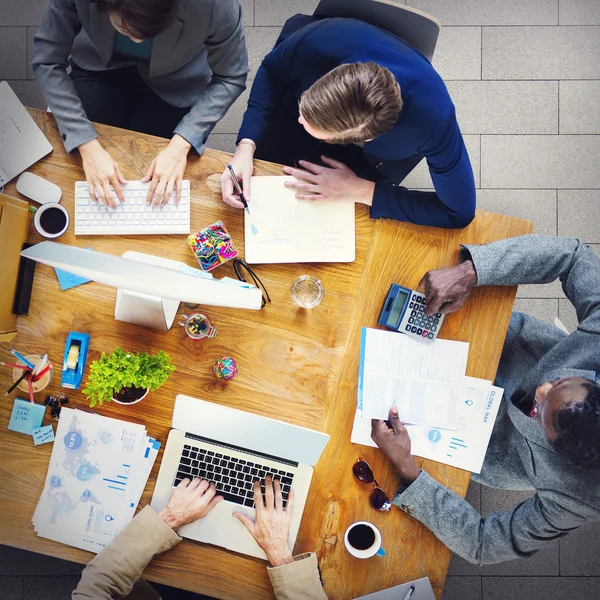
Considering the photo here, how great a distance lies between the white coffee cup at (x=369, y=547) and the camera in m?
1.38

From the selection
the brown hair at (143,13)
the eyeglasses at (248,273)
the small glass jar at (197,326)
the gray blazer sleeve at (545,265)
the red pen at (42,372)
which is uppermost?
the brown hair at (143,13)

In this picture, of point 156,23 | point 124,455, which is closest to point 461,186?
point 156,23

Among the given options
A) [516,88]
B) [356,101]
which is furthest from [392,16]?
[516,88]

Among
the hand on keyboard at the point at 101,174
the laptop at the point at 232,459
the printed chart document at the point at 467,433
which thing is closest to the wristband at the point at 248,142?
the hand on keyboard at the point at 101,174

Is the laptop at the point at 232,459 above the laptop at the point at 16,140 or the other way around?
the other way around

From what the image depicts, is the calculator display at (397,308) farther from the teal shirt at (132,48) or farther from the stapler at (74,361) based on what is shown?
the teal shirt at (132,48)

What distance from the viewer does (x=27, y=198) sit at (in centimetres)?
146

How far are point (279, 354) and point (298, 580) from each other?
565 mm

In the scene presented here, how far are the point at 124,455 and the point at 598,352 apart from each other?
4.17 feet

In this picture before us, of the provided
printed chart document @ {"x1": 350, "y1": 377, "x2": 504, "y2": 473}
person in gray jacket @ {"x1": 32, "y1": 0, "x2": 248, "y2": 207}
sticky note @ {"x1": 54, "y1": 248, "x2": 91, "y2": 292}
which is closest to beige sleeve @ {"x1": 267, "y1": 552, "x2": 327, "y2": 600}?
printed chart document @ {"x1": 350, "y1": 377, "x2": 504, "y2": 473}

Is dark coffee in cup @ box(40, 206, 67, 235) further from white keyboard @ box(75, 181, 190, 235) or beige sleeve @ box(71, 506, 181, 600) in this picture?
beige sleeve @ box(71, 506, 181, 600)

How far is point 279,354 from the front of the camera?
→ 4.79 ft

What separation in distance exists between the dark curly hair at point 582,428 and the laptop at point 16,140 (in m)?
1.50

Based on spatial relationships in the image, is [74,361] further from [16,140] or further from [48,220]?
[16,140]
